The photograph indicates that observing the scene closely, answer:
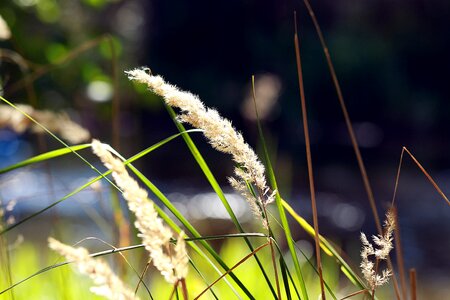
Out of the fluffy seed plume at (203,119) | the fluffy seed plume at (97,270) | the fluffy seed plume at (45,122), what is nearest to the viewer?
the fluffy seed plume at (97,270)

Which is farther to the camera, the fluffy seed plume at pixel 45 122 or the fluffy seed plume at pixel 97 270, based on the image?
the fluffy seed plume at pixel 45 122

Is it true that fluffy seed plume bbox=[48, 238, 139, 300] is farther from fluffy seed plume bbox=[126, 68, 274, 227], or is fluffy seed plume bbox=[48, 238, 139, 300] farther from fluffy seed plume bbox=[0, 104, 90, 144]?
fluffy seed plume bbox=[0, 104, 90, 144]

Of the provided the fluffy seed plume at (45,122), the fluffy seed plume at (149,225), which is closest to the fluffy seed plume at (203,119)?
the fluffy seed plume at (149,225)

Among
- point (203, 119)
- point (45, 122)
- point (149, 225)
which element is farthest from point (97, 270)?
point (45, 122)

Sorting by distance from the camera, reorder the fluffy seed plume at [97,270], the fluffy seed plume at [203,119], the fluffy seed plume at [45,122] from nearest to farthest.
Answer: the fluffy seed plume at [97,270]
the fluffy seed plume at [203,119]
the fluffy seed plume at [45,122]

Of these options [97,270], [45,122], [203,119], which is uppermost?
[45,122]

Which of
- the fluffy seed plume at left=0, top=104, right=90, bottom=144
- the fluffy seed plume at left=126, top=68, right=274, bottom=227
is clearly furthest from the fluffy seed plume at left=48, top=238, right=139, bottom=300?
the fluffy seed plume at left=0, top=104, right=90, bottom=144

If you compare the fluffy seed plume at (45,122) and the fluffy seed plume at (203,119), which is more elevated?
the fluffy seed plume at (45,122)

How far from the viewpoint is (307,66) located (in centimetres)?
1215

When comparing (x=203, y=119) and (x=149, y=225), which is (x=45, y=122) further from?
(x=149, y=225)

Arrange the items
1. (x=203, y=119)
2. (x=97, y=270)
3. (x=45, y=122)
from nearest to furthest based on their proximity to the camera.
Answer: (x=97, y=270) < (x=203, y=119) < (x=45, y=122)

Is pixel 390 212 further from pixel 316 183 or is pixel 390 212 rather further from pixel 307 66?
pixel 307 66

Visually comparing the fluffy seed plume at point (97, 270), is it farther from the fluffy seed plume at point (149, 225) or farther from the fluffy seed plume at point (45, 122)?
the fluffy seed plume at point (45, 122)

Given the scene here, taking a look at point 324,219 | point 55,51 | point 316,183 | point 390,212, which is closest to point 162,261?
point 390,212
